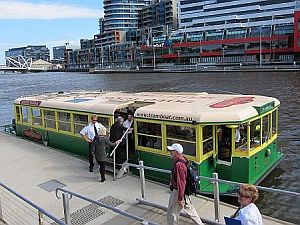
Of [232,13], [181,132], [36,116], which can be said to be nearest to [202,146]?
[181,132]

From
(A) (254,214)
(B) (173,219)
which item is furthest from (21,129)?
(A) (254,214)

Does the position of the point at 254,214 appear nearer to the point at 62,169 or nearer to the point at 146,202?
the point at 146,202

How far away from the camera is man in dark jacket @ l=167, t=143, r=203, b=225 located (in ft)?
23.5

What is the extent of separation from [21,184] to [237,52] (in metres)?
110

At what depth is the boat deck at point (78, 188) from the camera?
9.23 metres

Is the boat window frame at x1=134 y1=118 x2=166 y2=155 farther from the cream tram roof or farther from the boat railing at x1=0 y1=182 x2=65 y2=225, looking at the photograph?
the boat railing at x1=0 y1=182 x2=65 y2=225

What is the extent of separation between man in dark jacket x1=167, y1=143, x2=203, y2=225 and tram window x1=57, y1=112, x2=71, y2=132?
8.70 meters

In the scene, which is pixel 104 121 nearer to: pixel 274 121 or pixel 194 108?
pixel 194 108

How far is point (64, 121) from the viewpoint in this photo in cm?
1577

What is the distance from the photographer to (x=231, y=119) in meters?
10.7

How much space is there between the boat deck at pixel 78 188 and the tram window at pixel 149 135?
119 cm

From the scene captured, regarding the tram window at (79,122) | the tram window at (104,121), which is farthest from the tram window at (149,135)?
the tram window at (79,122)

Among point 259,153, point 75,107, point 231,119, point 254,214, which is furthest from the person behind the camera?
point 75,107

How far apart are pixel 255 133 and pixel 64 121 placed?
311 inches
